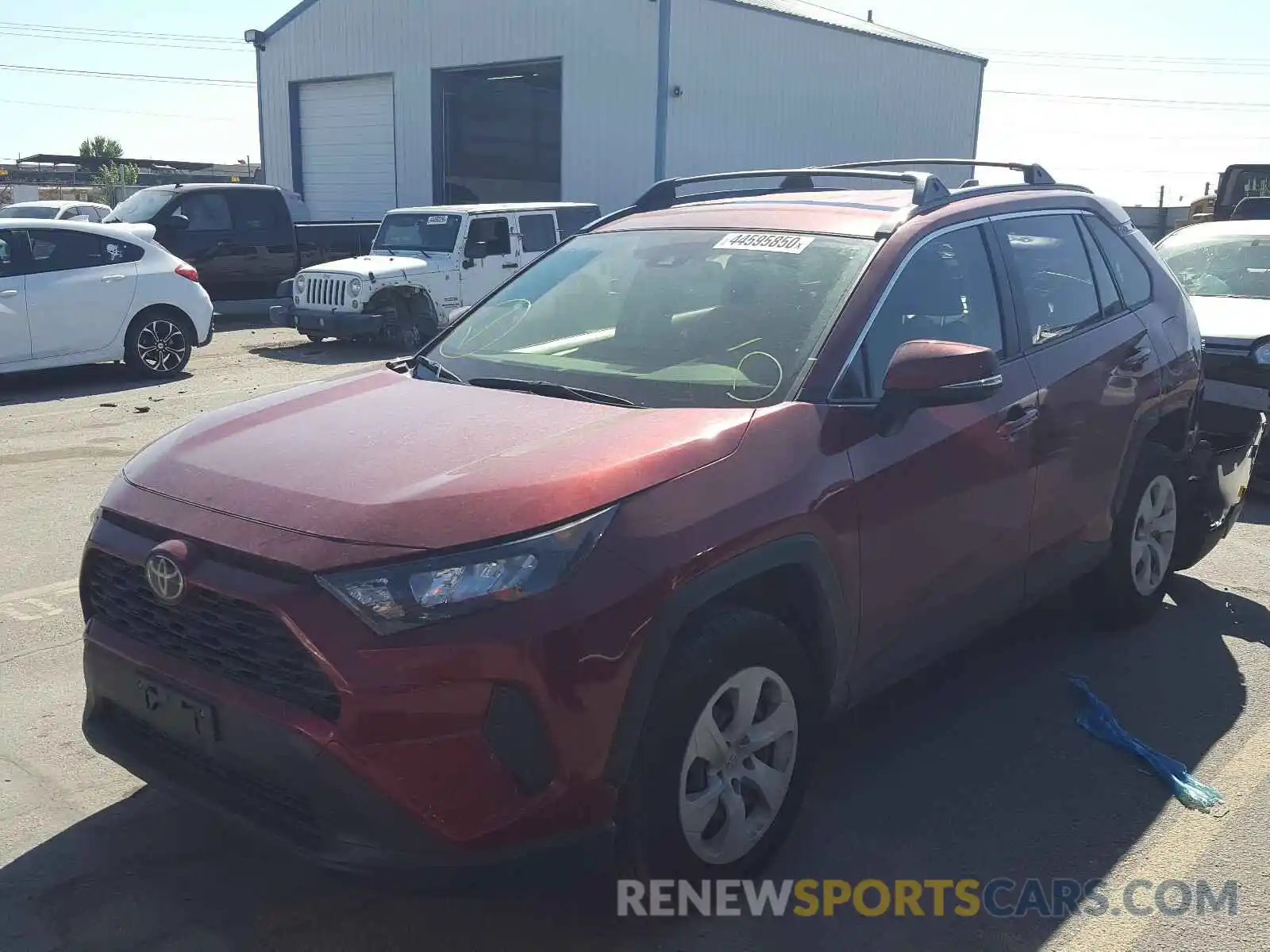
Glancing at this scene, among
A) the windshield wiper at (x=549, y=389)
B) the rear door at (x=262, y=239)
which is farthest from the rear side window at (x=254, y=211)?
the windshield wiper at (x=549, y=389)

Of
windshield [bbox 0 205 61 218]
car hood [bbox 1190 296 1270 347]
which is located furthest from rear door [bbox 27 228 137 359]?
windshield [bbox 0 205 61 218]

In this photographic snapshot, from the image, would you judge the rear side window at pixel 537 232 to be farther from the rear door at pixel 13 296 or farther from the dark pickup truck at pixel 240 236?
the rear door at pixel 13 296

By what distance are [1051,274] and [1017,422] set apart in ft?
2.78

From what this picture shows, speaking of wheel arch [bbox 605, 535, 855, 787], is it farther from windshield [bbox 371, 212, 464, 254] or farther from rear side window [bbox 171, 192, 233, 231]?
rear side window [bbox 171, 192, 233, 231]

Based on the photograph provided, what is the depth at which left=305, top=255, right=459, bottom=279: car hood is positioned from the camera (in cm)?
1386

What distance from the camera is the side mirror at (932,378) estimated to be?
3.18 m

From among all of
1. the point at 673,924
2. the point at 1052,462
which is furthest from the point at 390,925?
the point at 1052,462

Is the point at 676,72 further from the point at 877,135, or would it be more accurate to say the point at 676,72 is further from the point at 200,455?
the point at 200,455

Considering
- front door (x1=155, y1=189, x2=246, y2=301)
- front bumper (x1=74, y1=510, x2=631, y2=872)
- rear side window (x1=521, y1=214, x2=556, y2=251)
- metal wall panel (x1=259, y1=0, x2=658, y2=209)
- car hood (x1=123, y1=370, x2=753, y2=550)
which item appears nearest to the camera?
front bumper (x1=74, y1=510, x2=631, y2=872)

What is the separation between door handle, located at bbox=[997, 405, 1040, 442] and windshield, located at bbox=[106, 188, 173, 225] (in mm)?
14916

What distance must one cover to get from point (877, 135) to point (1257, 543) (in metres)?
22.7

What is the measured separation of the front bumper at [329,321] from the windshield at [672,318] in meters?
9.69

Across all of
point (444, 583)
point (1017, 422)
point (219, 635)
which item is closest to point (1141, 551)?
point (1017, 422)

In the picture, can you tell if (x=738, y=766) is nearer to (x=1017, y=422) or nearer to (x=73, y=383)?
(x=1017, y=422)
